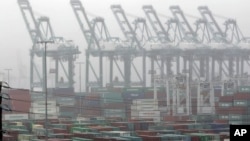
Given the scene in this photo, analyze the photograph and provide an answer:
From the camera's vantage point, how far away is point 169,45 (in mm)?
61625

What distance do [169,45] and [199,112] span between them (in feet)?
58.1

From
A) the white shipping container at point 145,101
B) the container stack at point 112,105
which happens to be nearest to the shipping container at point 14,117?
the container stack at point 112,105

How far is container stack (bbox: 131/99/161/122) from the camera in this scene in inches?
1696

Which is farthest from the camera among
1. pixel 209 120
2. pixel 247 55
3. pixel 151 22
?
pixel 151 22

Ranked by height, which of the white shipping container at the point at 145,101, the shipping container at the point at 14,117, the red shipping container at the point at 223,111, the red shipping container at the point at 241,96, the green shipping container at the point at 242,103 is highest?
the red shipping container at the point at 241,96

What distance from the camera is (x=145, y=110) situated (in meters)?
45.3

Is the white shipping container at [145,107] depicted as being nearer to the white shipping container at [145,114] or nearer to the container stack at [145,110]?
the container stack at [145,110]

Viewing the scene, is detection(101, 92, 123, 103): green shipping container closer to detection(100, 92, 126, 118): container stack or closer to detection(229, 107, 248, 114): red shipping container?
detection(100, 92, 126, 118): container stack

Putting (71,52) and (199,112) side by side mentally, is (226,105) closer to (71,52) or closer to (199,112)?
(199,112)

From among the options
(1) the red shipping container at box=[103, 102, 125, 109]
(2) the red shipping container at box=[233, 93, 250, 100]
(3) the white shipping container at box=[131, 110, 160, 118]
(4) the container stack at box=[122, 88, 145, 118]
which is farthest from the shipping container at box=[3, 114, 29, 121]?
(2) the red shipping container at box=[233, 93, 250, 100]

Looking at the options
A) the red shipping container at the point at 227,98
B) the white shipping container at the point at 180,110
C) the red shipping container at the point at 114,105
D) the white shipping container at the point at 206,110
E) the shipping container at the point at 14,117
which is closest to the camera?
the red shipping container at the point at 227,98

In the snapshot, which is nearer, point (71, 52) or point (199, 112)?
point (199, 112)

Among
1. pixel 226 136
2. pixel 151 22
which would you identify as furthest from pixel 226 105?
pixel 151 22

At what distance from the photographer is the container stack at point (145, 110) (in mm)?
43084
